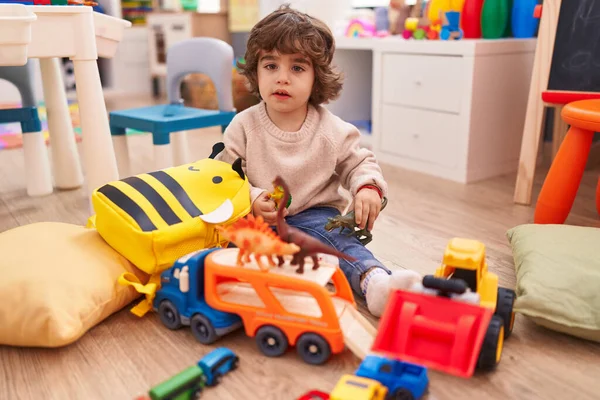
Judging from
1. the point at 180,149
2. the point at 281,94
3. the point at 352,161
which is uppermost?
the point at 281,94

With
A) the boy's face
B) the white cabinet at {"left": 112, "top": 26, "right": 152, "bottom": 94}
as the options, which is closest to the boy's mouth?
the boy's face

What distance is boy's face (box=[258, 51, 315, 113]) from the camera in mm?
1111

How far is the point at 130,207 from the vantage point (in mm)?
983

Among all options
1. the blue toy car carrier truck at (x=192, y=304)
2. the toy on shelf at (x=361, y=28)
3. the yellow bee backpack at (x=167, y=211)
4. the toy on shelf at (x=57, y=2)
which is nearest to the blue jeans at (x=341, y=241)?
the yellow bee backpack at (x=167, y=211)

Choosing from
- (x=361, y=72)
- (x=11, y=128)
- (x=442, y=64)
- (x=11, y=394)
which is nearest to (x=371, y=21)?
(x=361, y=72)

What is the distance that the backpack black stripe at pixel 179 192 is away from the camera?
1033 mm

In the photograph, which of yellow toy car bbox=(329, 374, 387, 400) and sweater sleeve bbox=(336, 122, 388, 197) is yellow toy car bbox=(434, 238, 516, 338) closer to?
yellow toy car bbox=(329, 374, 387, 400)

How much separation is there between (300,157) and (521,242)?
471mm

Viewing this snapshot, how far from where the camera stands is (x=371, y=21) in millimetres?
2344

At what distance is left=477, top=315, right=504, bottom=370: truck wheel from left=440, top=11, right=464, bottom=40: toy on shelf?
1250 millimetres

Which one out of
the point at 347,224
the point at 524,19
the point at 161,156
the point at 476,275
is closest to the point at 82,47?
the point at 161,156

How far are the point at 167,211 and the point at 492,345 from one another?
0.57m

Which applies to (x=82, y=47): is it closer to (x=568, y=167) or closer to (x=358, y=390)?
(x=358, y=390)

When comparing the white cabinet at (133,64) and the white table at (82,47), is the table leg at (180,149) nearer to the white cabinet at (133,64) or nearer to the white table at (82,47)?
the white table at (82,47)
